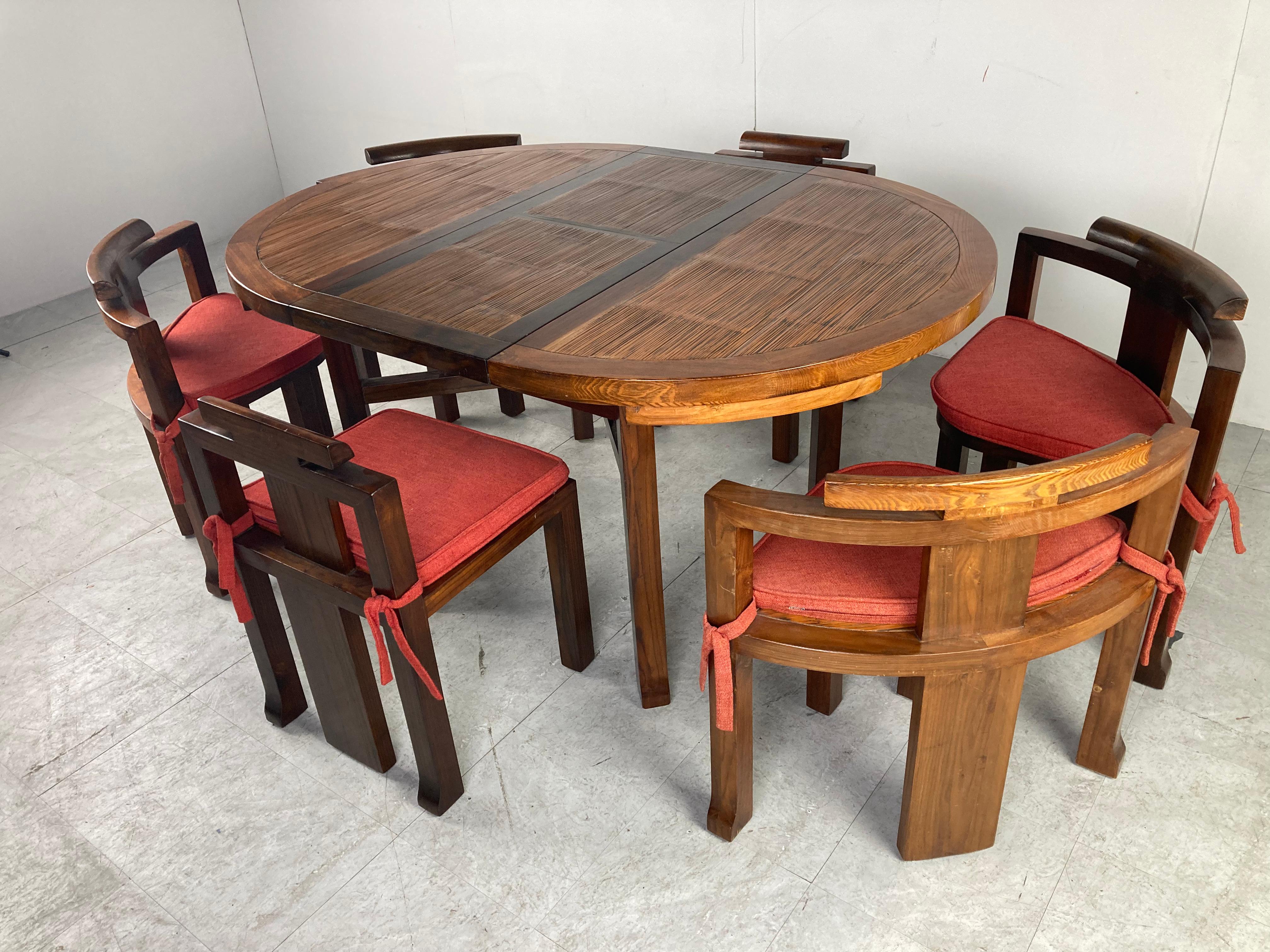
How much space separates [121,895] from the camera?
176 cm

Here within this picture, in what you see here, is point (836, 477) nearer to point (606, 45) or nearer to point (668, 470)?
point (668, 470)

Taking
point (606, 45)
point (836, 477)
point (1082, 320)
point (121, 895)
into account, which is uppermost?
point (606, 45)

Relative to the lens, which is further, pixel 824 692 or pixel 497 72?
pixel 497 72

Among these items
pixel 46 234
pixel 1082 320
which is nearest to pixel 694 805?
pixel 1082 320

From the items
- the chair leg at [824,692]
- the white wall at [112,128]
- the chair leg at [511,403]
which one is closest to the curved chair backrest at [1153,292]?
the chair leg at [824,692]

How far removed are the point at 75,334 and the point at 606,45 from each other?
246 cm

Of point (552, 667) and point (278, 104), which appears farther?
point (278, 104)

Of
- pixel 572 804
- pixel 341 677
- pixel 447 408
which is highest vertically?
pixel 341 677

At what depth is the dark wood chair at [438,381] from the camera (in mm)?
2814

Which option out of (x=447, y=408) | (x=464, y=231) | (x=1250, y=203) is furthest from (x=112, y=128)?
(x=1250, y=203)

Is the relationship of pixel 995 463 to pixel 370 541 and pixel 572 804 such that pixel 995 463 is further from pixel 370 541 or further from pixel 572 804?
pixel 370 541

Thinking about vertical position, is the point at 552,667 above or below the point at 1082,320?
below

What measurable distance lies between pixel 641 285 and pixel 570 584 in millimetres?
643

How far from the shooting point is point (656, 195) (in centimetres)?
239
